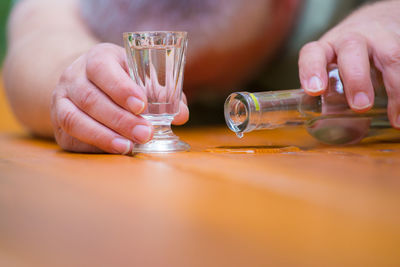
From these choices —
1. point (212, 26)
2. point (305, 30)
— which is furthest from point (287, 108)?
point (305, 30)

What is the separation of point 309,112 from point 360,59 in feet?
0.29

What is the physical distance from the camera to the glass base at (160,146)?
592 millimetres

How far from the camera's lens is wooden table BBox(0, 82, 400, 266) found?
0.24 m

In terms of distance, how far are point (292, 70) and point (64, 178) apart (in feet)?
2.62

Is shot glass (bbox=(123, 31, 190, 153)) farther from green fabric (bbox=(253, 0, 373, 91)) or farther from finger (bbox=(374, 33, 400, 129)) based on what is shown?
green fabric (bbox=(253, 0, 373, 91))

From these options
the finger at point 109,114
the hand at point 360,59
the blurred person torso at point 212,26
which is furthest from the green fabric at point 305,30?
the finger at point 109,114

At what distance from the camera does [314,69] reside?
588 mm

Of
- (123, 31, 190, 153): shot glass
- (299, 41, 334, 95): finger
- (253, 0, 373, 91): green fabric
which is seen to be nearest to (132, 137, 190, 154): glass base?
(123, 31, 190, 153): shot glass

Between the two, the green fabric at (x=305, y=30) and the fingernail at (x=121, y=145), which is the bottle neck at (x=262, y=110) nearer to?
the fingernail at (x=121, y=145)

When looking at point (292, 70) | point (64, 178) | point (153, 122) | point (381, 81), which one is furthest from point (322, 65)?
point (292, 70)

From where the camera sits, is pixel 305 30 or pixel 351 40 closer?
pixel 351 40

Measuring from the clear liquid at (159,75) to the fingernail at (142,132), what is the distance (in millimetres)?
28

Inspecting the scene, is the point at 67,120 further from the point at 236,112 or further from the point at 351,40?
the point at 351,40

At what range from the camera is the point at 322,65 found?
0.59 m
